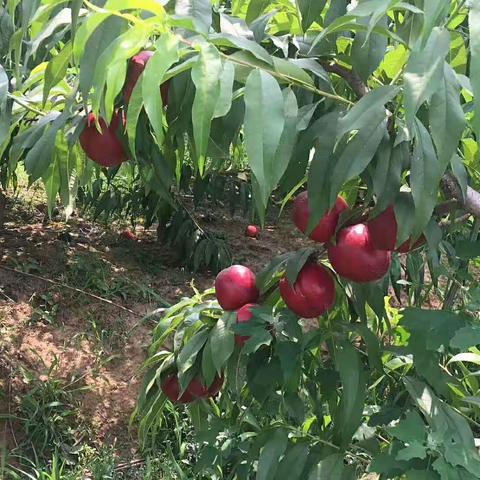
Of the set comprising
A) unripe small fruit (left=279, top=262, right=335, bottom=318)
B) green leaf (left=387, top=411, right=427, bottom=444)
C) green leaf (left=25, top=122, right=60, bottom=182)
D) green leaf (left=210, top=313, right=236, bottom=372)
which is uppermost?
green leaf (left=25, top=122, right=60, bottom=182)

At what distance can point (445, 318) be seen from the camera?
124 centimetres

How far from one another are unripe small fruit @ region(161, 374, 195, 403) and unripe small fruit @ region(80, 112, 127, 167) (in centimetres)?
73

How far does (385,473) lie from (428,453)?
127mm

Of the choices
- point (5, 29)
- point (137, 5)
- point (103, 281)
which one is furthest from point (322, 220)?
point (103, 281)

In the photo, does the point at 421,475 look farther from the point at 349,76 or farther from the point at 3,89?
the point at 3,89

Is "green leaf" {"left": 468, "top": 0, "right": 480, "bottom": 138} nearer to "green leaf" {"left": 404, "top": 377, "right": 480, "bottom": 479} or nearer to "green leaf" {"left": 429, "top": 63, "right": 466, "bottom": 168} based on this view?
"green leaf" {"left": 429, "top": 63, "right": 466, "bottom": 168}

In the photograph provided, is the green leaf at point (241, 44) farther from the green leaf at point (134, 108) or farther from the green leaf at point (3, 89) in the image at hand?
the green leaf at point (3, 89)

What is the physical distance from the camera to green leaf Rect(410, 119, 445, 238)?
2.84 feet

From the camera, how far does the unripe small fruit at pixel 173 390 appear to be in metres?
1.67

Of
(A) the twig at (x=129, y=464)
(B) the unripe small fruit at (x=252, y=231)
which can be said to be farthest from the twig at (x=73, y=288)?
(B) the unripe small fruit at (x=252, y=231)

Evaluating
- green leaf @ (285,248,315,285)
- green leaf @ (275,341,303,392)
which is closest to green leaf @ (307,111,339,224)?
green leaf @ (285,248,315,285)

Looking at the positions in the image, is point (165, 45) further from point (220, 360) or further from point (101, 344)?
point (101, 344)

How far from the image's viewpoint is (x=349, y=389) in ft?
4.32

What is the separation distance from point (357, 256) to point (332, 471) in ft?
1.70
